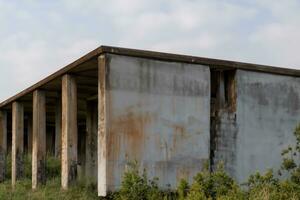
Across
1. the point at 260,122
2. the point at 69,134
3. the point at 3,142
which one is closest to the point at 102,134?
the point at 69,134

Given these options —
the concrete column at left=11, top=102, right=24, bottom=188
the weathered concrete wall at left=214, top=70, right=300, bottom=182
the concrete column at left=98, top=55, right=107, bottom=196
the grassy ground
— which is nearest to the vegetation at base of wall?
the grassy ground

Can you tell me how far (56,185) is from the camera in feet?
53.2

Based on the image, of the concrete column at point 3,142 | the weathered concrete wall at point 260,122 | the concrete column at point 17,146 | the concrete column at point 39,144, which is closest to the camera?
the weathered concrete wall at point 260,122

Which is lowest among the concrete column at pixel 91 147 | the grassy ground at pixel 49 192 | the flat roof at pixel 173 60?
the grassy ground at pixel 49 192

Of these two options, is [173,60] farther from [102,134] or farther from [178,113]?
[102,134]

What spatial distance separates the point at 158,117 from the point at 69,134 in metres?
2.54

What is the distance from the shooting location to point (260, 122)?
14.7m

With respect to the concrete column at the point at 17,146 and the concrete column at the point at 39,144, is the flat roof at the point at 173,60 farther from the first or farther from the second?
the concrete column at the point at 17,146

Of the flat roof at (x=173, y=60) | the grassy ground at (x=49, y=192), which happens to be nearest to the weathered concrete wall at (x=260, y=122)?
the flat roof at (x=173, y=60)

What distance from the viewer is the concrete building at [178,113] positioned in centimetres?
1280

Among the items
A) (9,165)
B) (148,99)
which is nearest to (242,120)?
(148,99)

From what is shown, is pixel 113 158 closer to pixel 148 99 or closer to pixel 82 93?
pixel 148 99

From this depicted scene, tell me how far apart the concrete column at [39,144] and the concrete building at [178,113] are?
28 cm

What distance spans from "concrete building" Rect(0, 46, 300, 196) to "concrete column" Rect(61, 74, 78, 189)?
2 cm
